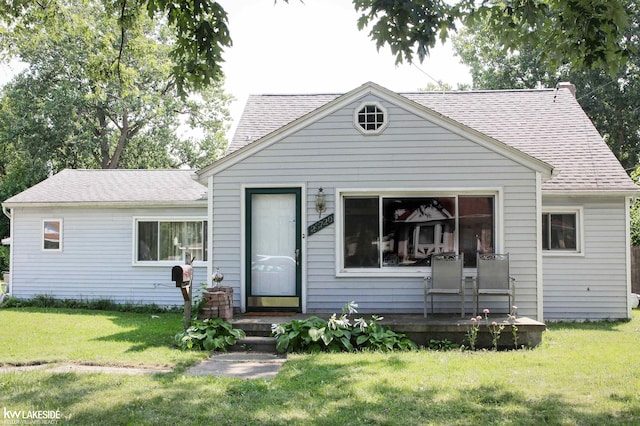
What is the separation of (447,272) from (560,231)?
386 cm

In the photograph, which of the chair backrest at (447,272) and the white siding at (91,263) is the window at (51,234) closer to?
the white siding at (91,263)

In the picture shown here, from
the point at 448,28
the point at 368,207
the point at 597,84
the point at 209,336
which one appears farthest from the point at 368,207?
the point at 597,84

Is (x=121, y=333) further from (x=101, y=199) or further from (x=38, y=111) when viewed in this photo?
(x=38, y=111)

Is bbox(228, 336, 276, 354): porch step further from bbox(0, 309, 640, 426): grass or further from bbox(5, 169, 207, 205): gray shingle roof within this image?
bbox(5, 169, 207, 205): gray shingle roof

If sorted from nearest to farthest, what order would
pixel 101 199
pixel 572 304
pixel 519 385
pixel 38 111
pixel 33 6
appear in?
pixel 519 385, pixel 33 6, pixel 572 304, pixel 101 199, pixel 38 111

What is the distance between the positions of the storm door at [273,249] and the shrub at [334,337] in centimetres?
135

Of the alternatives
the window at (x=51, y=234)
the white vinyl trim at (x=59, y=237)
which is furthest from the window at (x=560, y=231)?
the window at (x=51, y=234)

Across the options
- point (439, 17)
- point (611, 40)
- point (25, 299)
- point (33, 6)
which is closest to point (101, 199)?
point (25, 299)

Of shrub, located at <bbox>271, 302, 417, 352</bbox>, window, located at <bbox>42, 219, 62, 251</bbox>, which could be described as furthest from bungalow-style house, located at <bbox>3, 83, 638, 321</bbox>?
window, located at <bbox>42, 219, 62, 251</bbox>

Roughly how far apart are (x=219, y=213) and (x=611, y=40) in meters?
6.24

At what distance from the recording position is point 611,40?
6.19m

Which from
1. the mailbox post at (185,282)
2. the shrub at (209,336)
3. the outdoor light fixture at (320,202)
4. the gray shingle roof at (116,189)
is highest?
the gray shingle roof at (116,189)

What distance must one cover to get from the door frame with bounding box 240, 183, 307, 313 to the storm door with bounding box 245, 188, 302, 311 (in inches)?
0.7

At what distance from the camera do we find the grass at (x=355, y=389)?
4859mm
